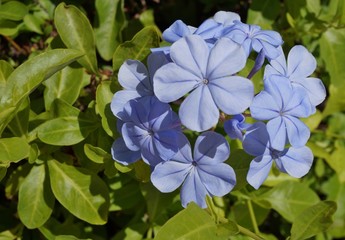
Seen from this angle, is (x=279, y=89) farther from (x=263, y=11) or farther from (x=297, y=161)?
(x=263, y=11)

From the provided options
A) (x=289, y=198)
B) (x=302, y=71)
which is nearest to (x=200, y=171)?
(x=302, y=71)

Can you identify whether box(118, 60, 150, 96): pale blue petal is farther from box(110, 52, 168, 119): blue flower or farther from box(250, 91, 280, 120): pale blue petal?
box(250, 91, 280, 120): pale blue petal

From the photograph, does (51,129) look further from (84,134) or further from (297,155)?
(297,155)

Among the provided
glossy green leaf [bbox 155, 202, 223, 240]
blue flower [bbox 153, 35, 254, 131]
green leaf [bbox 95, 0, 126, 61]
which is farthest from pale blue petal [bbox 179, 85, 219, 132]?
green leaf [bbox 95, 0, 126, 61]

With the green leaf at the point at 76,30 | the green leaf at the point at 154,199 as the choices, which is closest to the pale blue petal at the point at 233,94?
the green leaf at the point at 76,30

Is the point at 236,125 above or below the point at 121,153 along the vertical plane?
above

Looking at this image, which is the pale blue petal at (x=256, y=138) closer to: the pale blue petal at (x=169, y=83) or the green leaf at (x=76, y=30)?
the pale blue petal at (x=169, y=83)
